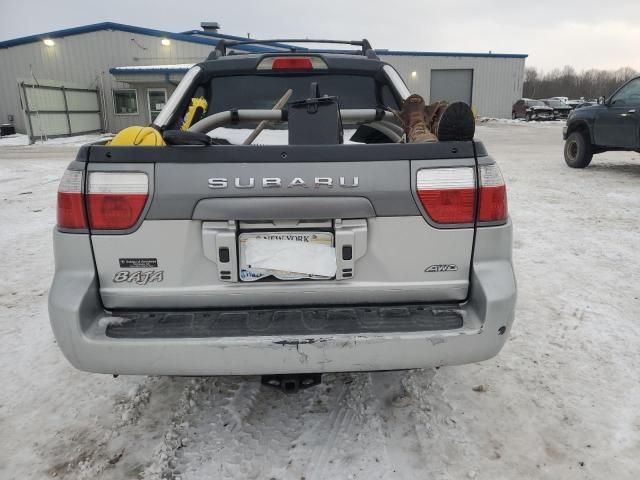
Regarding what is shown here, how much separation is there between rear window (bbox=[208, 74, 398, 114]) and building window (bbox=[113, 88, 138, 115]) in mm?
24291

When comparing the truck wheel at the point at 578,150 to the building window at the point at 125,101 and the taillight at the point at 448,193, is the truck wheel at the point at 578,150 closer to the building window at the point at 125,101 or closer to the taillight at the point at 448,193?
the taillight at the point at 448,193

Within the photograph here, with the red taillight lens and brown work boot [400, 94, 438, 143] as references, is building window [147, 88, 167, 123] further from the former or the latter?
brown work boot [400, 94, 438, 143]

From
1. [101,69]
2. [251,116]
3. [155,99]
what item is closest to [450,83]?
[155,99]

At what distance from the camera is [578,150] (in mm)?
10633

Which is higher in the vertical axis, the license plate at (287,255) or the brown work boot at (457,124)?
the brown work boot at (457,124)

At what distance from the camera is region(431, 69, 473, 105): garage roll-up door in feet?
114

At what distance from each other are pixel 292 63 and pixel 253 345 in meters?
2.25

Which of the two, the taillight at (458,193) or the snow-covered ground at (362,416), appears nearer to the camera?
the taillight at (458,193)

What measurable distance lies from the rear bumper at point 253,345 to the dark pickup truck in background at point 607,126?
899 cm

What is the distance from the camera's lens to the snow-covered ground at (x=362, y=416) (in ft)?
6.73

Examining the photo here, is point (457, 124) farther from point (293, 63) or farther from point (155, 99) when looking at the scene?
point (155, 99)

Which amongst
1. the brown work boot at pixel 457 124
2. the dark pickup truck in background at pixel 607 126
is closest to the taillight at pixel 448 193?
the brown work boot at pixel 457 124

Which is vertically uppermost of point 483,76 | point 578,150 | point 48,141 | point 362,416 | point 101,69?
point 101,69

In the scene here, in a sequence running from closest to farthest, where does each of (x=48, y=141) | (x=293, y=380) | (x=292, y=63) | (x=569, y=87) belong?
(x=293, y=380), (x=292, y=63), (x=48, y=141), (x=569, y=87)
